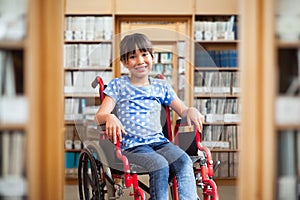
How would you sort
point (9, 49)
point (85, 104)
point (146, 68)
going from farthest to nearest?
point (85, 104)
point (146, 68)
point (9, 49)

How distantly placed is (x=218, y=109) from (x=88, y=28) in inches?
55.9

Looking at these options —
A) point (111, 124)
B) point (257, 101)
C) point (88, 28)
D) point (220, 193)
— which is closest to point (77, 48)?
point (88, 28)

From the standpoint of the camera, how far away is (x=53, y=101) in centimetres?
185

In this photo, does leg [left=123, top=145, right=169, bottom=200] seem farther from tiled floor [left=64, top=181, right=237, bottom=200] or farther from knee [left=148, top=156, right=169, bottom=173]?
tiled floor [left=64, top=181, right=237, bottom=200]

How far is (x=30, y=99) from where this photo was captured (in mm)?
1815

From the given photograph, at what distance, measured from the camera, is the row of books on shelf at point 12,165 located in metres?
1.83

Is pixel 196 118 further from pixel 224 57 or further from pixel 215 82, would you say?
pixel 224 57

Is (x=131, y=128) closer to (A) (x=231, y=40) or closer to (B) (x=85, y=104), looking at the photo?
(B) (x=85, y=104)

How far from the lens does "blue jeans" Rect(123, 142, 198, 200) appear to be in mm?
2932

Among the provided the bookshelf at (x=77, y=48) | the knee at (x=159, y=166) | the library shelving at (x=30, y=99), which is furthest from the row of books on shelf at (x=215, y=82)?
the library shelving at (x=30, y=99)

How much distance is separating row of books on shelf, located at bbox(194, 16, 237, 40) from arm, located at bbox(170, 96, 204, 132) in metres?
1.93

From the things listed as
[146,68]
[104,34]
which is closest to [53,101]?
[146,68]

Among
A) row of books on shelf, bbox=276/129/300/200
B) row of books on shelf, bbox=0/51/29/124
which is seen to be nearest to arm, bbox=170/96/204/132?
row of books on shelf, bbox=276/129/300/200

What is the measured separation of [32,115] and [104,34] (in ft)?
11.6
